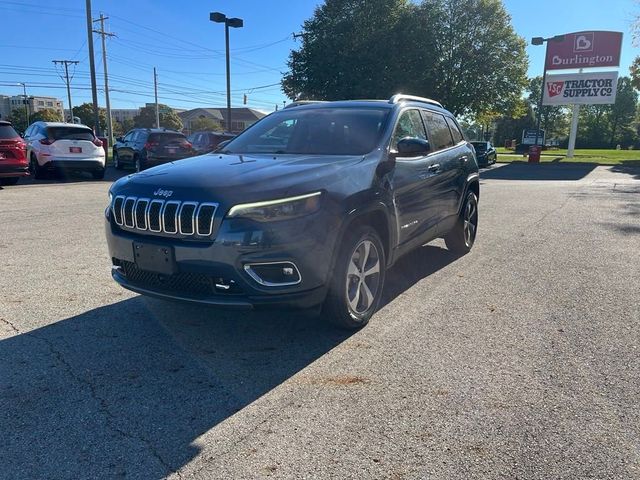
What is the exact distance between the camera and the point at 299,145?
4641 mm

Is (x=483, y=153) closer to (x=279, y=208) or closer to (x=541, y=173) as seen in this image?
(x=541, y=173)

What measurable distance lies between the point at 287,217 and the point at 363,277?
1000 millimetres

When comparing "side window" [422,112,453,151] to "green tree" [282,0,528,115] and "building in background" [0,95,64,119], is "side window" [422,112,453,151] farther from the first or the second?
"building in background" [0,95,64,119]

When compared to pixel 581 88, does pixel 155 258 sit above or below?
below

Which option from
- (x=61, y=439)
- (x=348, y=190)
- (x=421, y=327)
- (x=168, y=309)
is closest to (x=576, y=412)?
(x=421, y=327)

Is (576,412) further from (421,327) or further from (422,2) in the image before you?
(422,2)

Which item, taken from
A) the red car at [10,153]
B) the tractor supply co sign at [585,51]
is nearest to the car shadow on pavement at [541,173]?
the tractor supply co sign at [585,51]

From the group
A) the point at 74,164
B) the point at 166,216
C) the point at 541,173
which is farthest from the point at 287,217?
→ the point at 541,173

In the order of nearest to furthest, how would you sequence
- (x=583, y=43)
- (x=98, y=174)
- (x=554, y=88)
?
(x=98, y=174) < (x=583, y=43) < (x=554, y=88)

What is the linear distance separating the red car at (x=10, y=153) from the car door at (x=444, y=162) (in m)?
10.7

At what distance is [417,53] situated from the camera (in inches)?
1142

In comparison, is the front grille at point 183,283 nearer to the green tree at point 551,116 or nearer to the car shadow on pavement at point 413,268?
the car shadow on pavement at point 413,268

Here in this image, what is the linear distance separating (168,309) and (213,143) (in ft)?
48.2

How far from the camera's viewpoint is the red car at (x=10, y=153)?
39.2ft
